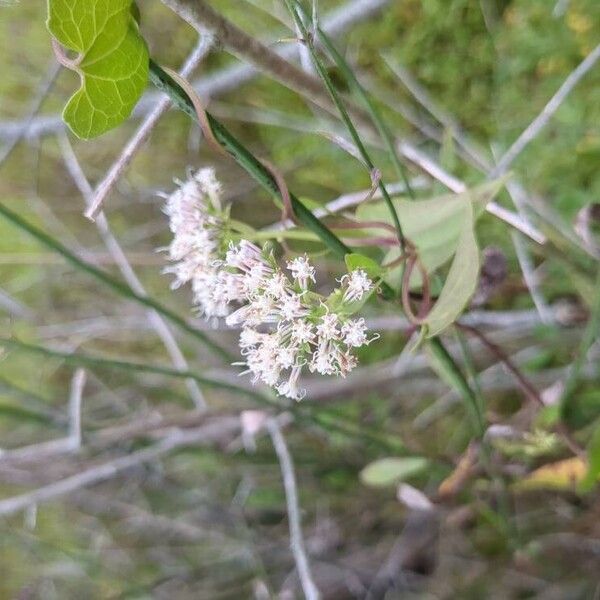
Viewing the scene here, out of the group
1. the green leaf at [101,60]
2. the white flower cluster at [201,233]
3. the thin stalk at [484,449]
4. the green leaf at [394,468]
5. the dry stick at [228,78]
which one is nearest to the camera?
the green leaf at [101,60]

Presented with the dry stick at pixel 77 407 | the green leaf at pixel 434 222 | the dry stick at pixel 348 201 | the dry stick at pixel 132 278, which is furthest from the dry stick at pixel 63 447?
the green leaf at pixel 434 222

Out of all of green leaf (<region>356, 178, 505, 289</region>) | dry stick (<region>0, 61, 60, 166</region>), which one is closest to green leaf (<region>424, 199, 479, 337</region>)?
green leaf (<region>356, 178, 505, 289</region>)

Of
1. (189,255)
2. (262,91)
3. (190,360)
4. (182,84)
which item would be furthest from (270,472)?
(182,84)

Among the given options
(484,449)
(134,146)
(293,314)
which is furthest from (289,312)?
(484,449)

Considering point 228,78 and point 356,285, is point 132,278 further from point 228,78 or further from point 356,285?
point 356,285

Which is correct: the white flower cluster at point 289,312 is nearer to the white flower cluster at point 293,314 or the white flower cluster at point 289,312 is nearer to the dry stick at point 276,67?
the white flower cluster at point 293,314

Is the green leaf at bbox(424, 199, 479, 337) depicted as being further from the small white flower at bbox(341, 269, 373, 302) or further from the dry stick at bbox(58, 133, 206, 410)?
the dry stick at bbox(58, 133, 206, 410)
